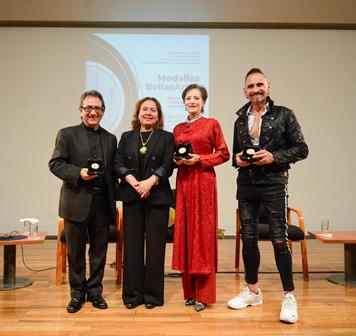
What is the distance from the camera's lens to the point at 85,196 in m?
2.70

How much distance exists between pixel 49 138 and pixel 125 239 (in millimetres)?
3597

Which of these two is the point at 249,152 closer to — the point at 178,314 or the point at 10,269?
the point at 178,314

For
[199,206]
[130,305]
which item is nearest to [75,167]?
[199,206]

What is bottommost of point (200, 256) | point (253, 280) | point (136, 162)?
point (253, 280)

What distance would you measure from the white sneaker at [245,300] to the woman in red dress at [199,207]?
146 millimetres

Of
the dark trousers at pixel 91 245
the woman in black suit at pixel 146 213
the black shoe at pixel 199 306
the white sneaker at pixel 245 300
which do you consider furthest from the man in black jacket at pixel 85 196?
the white sneaker at pixel 245 300

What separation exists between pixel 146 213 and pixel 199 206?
1.20ft

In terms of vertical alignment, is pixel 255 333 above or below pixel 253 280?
below

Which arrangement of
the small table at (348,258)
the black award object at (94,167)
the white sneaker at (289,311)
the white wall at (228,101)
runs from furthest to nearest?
1. the white wall at (228,101)
2. the small table at (348,258)
3. the black award object at (94,167)
4. the white sneaker at (289,311)

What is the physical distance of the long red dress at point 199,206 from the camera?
268 cm

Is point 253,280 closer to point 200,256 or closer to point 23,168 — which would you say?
point 200,256

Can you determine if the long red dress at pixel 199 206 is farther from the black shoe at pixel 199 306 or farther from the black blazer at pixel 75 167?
the black blazer at pixel 75 167

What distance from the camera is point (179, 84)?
5805mm

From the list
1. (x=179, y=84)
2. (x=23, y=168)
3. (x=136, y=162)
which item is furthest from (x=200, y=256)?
(x=23, y=168)
